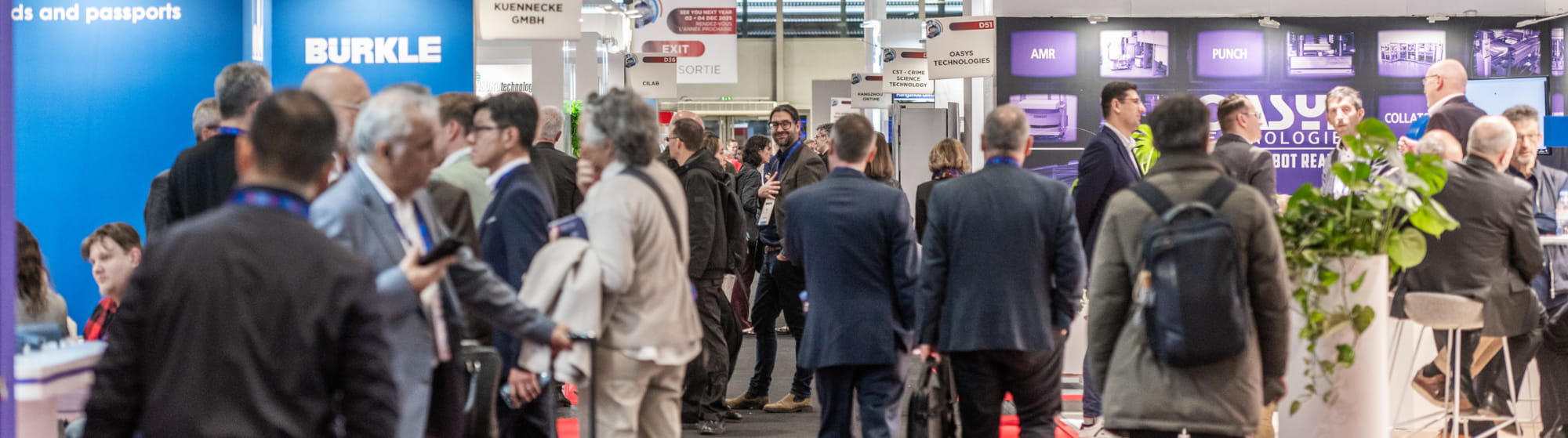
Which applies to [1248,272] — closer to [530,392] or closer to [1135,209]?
[1135,209]

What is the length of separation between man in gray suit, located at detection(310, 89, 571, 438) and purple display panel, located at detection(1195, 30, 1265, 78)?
9267mm

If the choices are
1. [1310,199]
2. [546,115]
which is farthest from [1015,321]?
[546,115]

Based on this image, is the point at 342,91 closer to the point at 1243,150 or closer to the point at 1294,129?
the point at 1243,150

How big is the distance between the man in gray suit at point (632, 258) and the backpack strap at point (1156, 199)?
1196 mm

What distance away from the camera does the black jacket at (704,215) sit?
5699 millimetres

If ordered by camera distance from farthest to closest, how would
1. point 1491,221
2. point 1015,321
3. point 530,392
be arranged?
1. point 1491,221
2. point 1015,321
3. point 530,392

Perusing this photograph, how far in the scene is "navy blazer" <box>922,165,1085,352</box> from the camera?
393cm

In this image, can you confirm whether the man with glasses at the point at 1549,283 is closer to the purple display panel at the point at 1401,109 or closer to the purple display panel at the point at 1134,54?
the purple display panel at the point at 1134,54

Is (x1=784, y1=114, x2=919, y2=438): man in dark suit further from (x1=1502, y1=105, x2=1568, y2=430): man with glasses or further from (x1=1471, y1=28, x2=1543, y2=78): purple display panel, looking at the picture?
(x1=1471, y1=28, x2=1543, y2=78): purple display panel

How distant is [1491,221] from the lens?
4.76m

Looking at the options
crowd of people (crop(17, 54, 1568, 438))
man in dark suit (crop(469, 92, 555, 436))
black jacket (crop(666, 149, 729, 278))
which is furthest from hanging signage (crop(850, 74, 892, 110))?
man in dark suit (crop(469, 92, 555, 436))

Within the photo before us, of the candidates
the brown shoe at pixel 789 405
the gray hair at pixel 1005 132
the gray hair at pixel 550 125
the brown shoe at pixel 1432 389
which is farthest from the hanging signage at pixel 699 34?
the gray hair at pixel 1005 132

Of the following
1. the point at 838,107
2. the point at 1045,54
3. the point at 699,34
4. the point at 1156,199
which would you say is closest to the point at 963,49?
the point at 1045,54

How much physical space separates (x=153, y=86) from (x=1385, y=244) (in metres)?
4.81
